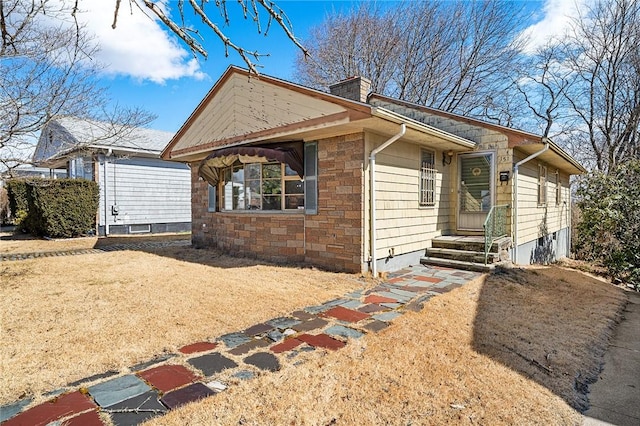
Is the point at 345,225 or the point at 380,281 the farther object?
the point at 345,225

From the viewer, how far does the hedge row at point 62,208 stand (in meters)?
11.3

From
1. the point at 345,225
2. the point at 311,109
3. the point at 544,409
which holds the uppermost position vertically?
the point at 311,109

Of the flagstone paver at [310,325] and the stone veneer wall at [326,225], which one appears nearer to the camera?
the flagstone paver at [310,325]

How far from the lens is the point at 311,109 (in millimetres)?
6562

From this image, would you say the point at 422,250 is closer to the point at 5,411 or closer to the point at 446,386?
A: the point at 446,386

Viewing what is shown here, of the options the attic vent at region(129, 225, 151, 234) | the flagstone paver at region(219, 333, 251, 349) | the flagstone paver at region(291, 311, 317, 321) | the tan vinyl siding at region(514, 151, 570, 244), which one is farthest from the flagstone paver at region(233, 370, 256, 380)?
the attic vent at region(129, 225, 151, 234)

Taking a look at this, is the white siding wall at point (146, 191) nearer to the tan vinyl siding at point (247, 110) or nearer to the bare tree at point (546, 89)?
the tan vinyl siding at point (247, 110)

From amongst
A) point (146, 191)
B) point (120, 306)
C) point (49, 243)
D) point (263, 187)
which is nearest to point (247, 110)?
point (263, 187)

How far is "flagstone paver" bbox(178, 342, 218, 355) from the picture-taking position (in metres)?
3.28

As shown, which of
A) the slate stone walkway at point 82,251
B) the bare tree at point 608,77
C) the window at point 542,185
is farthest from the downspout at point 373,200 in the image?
the bare tree at point 608,77

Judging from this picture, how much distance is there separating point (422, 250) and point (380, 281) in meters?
2.27

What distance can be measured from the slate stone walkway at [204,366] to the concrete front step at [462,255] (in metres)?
2.89

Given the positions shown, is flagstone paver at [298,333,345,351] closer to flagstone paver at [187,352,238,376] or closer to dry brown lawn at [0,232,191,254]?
flagstone paver at [187,352,238,376]

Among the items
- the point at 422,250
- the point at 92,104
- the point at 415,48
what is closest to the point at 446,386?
the point at 422,250
